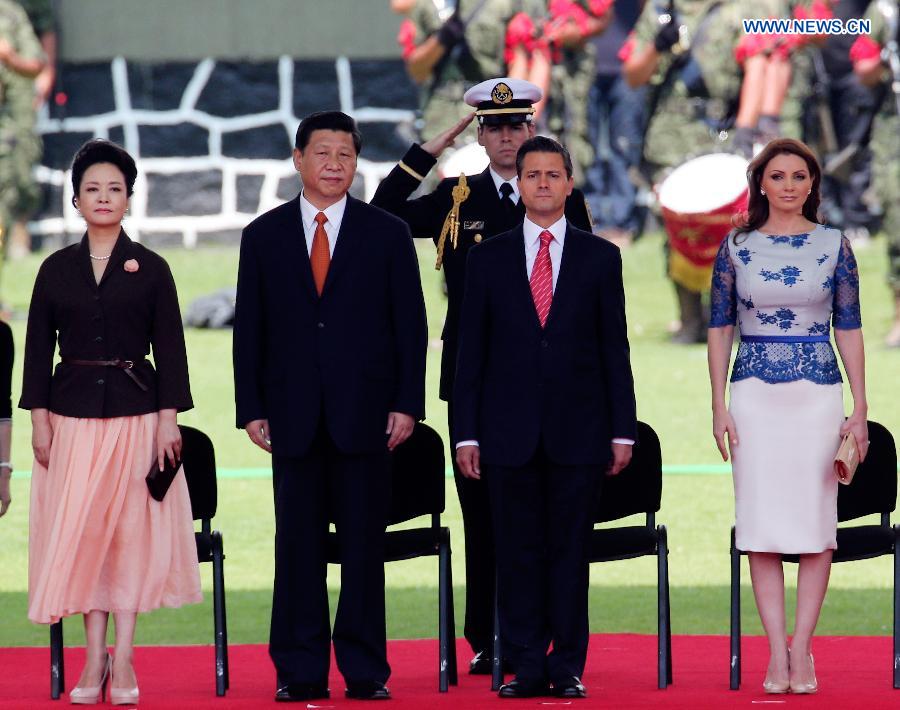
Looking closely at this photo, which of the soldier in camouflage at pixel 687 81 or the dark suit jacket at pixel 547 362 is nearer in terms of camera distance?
the dark suit jacket at pixel 547 362

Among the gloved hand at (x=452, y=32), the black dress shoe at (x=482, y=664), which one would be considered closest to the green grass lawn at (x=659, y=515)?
the black dress shoe at (x=482, y=664)

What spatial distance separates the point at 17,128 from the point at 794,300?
12.3 metres

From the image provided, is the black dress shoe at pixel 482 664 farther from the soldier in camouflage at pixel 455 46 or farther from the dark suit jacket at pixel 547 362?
the soldier in camouflage at pixel 455 46

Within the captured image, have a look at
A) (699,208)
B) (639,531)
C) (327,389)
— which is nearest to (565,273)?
(327,389)

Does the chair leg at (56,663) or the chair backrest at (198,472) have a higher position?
the chair backrest at (198,472)

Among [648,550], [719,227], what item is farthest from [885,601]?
[719,227]

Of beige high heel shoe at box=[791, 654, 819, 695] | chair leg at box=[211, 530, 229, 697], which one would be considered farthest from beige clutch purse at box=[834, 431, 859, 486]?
chair leg at box=[211, 530, 229, 697]

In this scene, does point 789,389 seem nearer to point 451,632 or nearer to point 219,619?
point 451,632

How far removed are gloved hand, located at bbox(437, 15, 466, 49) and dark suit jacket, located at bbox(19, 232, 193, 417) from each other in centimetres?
1065

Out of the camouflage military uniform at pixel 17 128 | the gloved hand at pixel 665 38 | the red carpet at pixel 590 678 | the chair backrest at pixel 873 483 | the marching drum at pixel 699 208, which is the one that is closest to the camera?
the red carpet at pixel 590 678

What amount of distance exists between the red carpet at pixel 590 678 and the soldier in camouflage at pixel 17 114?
33.5 feet

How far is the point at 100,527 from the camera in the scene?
5809mm

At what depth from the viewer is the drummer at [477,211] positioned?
6.26 meters

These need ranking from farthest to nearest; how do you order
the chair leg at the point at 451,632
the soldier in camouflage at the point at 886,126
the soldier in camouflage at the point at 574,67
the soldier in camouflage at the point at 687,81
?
the soldier in camouflage at the point at 574,67 < the soldier in camouflage at the point at 687,81 < the soldier in camouflage at the point at 886,126 < the chair leg at the point at 451,632
